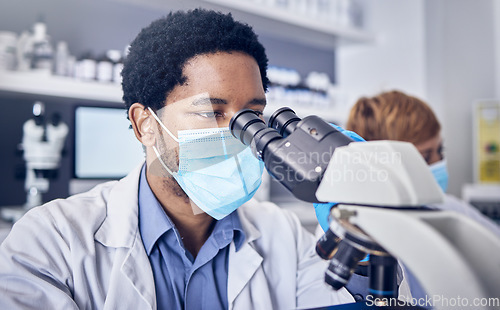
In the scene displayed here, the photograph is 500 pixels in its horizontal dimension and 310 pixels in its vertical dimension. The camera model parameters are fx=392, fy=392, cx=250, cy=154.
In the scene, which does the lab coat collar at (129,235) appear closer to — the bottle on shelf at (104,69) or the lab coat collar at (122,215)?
the lab coat collar at (122,215)

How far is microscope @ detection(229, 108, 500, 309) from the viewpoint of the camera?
1.25ft

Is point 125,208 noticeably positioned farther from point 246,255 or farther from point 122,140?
point 246,255

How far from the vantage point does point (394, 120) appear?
55.2 inches

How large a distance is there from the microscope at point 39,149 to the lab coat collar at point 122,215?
0.24m

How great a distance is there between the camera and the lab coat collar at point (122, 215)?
0.72 metres

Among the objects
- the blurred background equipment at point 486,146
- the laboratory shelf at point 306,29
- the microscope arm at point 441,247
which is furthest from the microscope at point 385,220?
the blurred background equipment at point 486,146

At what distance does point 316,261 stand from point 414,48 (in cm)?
207

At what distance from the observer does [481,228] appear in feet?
1.34

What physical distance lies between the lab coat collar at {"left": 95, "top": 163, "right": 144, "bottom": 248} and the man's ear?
0.38 ft

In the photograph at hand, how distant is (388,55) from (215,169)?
229 cm

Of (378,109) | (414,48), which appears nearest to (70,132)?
(378,109)

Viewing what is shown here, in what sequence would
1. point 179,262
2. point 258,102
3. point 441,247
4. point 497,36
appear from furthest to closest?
1. point 497,36
2. point 179,262
3. point 258,102
4. point 441,247

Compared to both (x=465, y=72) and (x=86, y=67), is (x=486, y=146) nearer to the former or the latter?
(x=465, y=72)

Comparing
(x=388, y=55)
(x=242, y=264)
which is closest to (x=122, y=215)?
(x=242, y=264)
